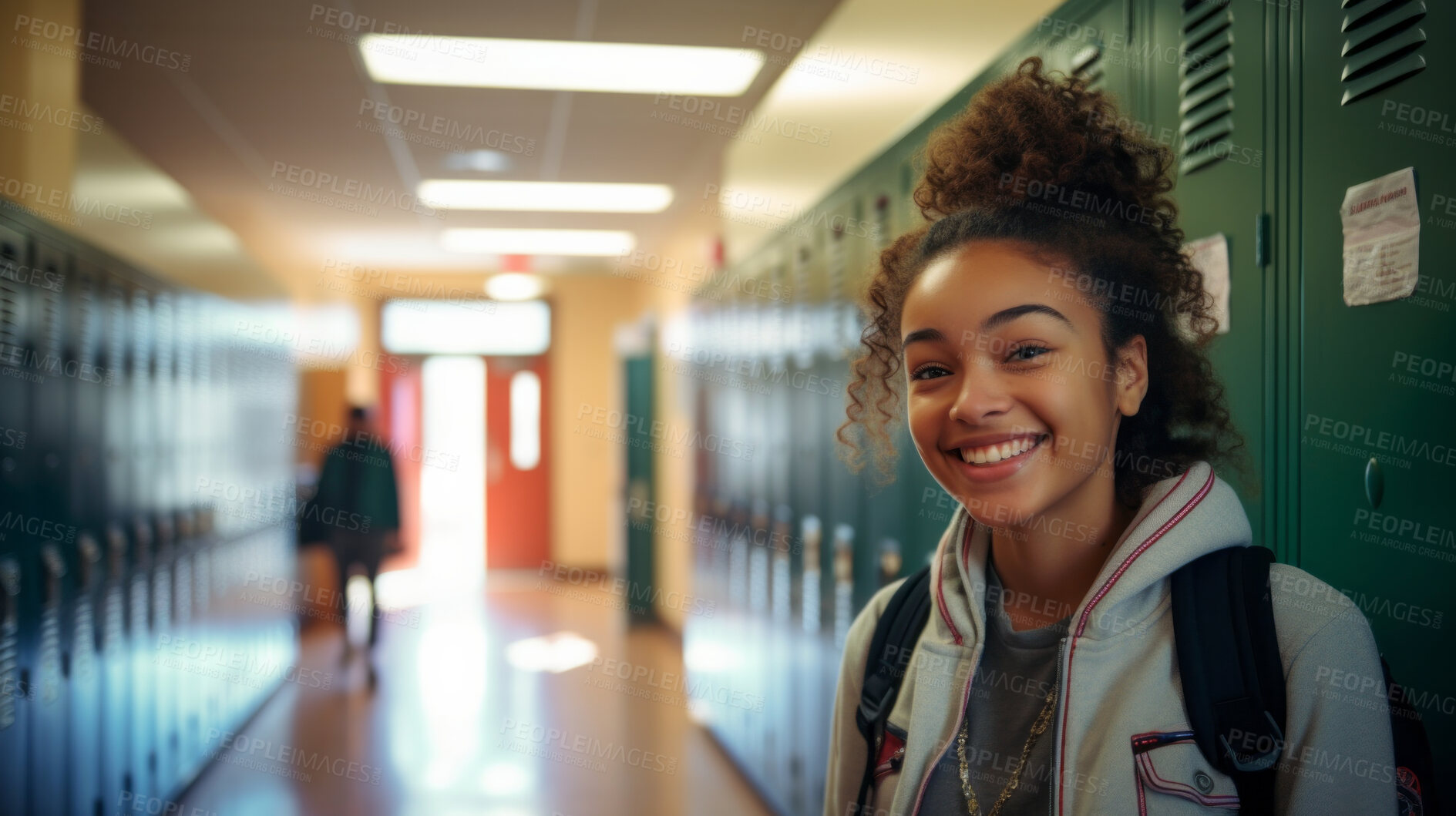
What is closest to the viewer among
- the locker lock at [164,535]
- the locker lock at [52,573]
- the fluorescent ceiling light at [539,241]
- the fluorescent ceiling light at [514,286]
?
the locker lock at [52,573]

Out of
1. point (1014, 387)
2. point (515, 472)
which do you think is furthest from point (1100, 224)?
point (515, 472)

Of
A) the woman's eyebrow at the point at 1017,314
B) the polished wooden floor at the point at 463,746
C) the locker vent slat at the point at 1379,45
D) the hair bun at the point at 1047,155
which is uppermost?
the locker vent slat at the point at 1379,45

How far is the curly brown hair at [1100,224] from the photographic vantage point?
1.12 m

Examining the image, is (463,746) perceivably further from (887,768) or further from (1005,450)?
(1005,450)

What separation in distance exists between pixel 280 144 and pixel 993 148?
16.6ft

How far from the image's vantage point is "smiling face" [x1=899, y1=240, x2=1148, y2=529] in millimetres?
1076

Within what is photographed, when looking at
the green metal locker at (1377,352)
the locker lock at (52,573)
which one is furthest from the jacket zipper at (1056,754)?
the locker lock at (52,573)

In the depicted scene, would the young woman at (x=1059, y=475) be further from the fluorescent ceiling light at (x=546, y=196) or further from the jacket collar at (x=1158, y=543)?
the fluorescent ceiling light at (x=546, y=196)

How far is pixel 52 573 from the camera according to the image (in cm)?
276

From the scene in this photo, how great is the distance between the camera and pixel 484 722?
520 centimetres

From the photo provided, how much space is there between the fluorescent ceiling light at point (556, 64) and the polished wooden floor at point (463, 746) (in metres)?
2.98

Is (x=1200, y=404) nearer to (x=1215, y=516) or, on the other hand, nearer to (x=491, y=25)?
(x=1215, y=516)

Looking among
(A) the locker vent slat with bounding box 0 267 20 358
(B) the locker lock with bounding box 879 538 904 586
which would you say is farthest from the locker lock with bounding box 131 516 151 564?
(B) the locker lock with bounding box 879 538 904 586

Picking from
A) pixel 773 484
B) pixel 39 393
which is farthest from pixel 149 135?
pixel 773 484
